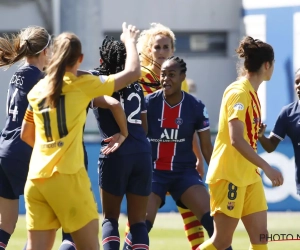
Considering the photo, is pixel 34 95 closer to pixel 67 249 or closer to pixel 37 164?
pixel 37 164

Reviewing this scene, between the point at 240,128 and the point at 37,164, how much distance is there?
1.59 m

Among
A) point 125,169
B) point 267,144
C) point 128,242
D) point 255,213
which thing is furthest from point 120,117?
point 267,144

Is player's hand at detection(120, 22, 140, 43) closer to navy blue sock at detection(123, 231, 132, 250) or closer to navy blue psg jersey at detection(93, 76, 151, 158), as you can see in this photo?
navy blue psg jersey at detection(93, 76, 151, 158)

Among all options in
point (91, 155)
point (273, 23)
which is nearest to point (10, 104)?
point (91, 155)

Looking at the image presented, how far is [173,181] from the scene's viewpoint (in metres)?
7.50

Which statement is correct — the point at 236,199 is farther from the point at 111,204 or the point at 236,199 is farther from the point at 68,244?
the point at 68,244

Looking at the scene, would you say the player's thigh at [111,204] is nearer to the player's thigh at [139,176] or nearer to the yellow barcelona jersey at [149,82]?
the player's thigh at [139,176]

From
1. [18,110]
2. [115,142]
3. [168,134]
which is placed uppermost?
[18,110]

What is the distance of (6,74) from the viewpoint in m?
21.5

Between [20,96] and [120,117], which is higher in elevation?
[20,96]

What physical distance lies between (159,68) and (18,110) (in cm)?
194

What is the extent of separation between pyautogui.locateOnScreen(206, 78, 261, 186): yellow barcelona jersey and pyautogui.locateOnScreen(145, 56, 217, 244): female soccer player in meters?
0.84

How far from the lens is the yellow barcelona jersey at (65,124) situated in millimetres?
5480

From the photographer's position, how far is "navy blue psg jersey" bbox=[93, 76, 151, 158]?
22.2 ft
